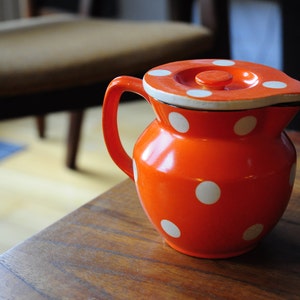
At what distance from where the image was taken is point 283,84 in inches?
15.8

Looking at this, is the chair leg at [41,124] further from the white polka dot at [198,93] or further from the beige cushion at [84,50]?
the white polka dot at [198,93]

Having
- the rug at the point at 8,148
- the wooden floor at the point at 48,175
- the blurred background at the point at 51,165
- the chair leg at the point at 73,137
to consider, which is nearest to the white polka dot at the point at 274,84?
the blurred background at the point at 51,165

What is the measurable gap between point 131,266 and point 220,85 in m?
0.16

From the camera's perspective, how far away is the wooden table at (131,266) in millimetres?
407

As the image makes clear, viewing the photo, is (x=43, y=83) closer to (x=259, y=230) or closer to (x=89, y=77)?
(x=89, y=77)

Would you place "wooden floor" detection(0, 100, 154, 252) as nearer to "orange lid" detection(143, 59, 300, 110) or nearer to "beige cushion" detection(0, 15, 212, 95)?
"beige cushion" detection(0, 15, 212, 95)

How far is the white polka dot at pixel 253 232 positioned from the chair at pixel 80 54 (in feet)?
1.78

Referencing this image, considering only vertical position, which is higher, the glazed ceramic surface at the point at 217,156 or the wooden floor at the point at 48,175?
the glazed ceramic surface at the point at 217,156

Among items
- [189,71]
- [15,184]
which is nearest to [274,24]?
[15,184]

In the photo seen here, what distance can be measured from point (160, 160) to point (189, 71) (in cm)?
8

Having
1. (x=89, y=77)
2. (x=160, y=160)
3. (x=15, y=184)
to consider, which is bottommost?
(x=15, y=184)

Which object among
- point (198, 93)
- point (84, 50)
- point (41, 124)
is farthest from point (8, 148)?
point (198, 93)

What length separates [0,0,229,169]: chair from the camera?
884mm

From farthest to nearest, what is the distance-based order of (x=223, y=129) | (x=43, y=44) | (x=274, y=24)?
(x=274, y=24) < (x=43, y=44) < (x=223, y=129)
